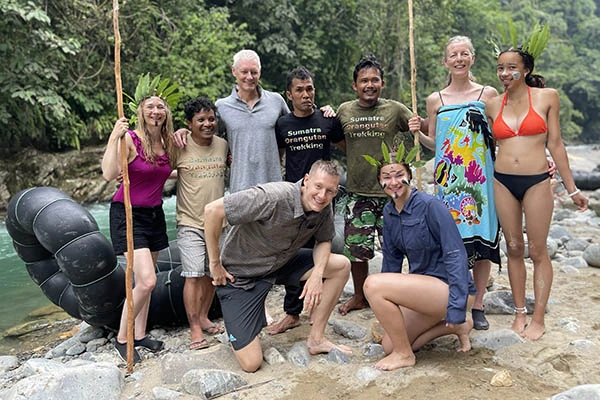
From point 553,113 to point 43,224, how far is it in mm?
4015

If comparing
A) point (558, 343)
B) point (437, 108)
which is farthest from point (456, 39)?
point (558, 343)

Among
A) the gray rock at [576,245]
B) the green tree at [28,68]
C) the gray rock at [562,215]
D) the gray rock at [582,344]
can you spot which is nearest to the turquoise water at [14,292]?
the green tree at [28,68]

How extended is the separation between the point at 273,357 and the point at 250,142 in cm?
169

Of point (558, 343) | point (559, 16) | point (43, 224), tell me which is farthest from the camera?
point (559, 16)

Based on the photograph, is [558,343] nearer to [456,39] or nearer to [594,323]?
[594,323]

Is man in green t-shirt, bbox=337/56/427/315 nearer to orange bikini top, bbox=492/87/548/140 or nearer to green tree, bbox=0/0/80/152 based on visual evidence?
orange bikini top, bbox=492/87/548/140

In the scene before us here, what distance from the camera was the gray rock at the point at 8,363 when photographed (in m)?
4.32

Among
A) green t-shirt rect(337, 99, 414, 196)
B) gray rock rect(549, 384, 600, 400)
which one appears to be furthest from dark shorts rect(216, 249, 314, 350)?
gray rock rect(549, 384, 600, 400)

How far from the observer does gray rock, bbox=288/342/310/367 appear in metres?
3.43

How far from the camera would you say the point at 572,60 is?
132ft

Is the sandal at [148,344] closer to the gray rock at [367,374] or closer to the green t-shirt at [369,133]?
the gray rock at [367,374]

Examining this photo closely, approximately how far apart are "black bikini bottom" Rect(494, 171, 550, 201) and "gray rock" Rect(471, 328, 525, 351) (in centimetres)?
98

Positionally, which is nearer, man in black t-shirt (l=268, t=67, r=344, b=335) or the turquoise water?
man in black t-shirt (l=268, t=67, r=344, b=335)

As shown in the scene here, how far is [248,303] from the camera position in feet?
11.7
